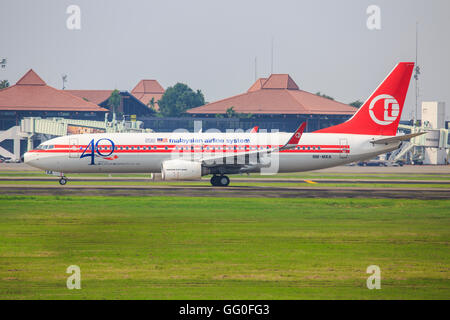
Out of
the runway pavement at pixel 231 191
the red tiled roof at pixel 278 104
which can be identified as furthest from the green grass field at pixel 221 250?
the red tiled roof at pixel 278 104

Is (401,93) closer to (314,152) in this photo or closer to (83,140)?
(314,152)

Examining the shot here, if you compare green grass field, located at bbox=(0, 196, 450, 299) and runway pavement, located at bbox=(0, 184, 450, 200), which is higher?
runway pavement, located at bbox=(0, 184, 450, 200)

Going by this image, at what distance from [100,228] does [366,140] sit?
3049 cm

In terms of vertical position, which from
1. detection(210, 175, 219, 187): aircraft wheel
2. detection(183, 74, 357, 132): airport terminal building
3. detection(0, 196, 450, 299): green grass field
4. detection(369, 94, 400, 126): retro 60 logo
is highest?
detection(183, 74, 357, 132): airport terminal building

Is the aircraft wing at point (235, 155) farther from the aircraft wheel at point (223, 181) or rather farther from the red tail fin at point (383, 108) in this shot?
the red tail fin at point (383, 108)

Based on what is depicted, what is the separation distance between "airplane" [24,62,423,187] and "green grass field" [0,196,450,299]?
12271 millimetres

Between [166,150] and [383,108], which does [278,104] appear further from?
[166,150]

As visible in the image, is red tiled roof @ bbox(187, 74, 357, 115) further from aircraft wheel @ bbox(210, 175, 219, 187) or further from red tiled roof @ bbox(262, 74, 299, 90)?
aircraft wheel @ bbox(210, 175, 219, 187)

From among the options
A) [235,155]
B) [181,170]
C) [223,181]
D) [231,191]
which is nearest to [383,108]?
[235,155]

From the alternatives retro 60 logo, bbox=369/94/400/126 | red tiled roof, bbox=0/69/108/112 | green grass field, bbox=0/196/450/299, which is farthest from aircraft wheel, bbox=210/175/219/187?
red tiled roof, bbox=0/69/108/112

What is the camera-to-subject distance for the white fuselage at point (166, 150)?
50.2 m

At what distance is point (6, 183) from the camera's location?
5350cm

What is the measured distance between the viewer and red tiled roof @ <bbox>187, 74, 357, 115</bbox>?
148 metres
